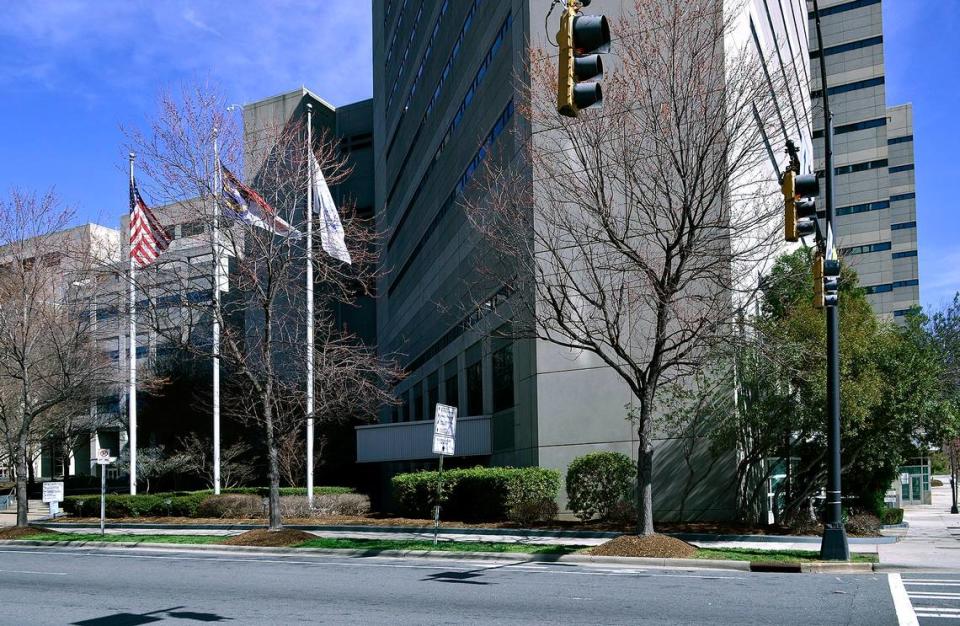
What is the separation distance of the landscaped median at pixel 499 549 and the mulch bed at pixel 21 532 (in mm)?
3256

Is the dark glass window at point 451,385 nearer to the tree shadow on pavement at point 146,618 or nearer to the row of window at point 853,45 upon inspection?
the tree shadow on pavement at point 146,618

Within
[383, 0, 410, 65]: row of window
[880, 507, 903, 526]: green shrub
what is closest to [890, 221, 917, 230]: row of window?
[383, 0, 410, 65]: row of window

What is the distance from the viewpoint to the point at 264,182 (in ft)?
84.4

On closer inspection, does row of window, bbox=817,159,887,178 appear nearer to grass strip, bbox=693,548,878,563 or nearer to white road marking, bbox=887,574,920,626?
grass strip, bbox=693,548,878,563

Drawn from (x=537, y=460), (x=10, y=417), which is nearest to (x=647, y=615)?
(x=537, y=460)

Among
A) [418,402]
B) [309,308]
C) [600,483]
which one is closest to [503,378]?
[309,308]

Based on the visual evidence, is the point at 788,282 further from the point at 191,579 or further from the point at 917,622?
the point at 191,579

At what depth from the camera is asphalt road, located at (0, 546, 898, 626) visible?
1096cm

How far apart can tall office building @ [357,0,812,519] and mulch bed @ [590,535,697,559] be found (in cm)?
567

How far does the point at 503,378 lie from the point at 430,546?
12.3 m

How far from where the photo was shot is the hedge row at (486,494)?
25000mm

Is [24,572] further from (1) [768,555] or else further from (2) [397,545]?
(1) [768,555]

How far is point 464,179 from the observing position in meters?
36.2

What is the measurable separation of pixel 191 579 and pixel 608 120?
12560 millimetres
